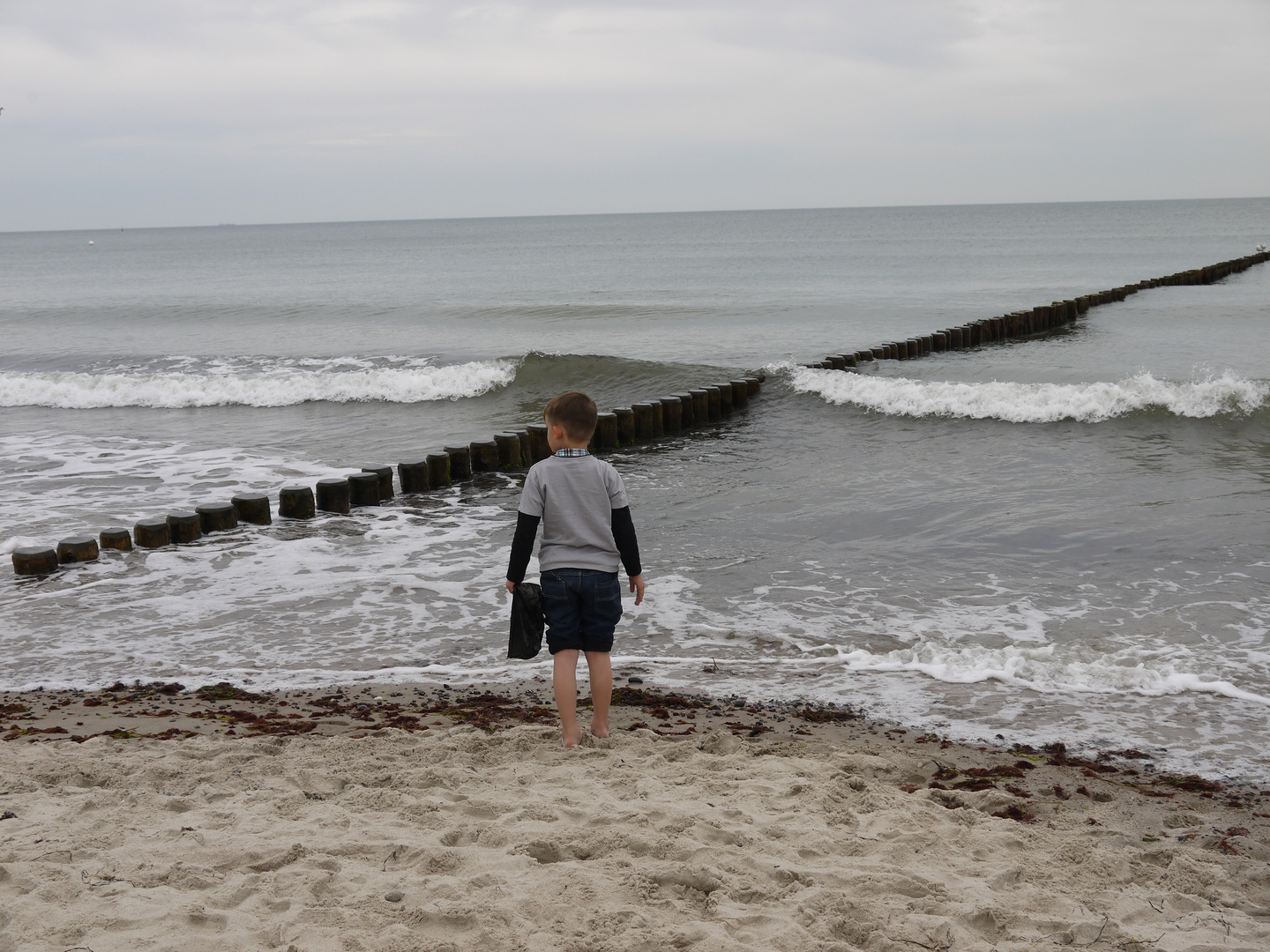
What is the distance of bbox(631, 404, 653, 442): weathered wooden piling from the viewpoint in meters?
13.7

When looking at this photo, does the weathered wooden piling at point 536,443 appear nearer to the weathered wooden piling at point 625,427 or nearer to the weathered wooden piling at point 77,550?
the weathered wooden piling at point 625,427

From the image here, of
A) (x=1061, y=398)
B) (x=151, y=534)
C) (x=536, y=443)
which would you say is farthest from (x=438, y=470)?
(x=1061, y=398)

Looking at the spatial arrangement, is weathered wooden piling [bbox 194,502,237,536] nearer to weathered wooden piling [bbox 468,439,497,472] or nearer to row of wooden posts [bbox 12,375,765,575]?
row of wooden posts [bbox 12,375,765,575]

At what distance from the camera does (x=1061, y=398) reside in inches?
559

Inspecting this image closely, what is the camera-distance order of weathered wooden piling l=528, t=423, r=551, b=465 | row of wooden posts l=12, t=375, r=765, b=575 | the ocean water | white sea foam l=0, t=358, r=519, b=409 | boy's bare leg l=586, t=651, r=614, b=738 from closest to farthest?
boy's bare leg l=586, t=651, r=614, b=738, the ocean water, row of wooden posts l=12, t=375, r=765, b=575, weathered wooden piling l=528, t=423, r=551, b=465, white sea foam l=0, t=358, r=519, b=409

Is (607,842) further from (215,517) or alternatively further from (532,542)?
(215,517)

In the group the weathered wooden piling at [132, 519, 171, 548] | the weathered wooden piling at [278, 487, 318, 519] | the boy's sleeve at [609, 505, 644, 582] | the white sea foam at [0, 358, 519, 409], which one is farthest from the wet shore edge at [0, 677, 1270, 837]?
the white sea foam at [0, 358, 519, 409]

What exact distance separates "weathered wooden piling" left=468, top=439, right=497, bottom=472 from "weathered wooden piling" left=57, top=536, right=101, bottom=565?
15.1ft

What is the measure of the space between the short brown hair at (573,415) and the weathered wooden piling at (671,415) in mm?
9598

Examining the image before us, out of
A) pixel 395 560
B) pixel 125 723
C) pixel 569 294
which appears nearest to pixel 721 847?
pixel 125 723

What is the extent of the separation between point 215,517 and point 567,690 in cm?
595

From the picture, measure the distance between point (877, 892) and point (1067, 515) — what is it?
7167mm

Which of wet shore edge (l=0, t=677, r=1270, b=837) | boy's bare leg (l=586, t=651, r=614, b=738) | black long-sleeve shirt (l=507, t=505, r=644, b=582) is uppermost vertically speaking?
black long-sleeve shirt (l=507, t=505, r=644, b=582)

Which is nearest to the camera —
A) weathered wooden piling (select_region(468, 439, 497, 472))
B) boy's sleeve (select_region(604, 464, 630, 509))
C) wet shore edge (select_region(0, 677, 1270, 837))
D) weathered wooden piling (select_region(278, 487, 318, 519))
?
wet shore edge (select_region(0, 677, 1270, 837))
